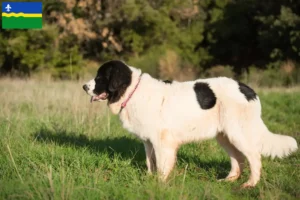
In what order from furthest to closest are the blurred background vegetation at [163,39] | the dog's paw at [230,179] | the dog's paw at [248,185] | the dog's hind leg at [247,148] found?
the blurred background vegetation at [163,39], the dog's paw at [230,179], the dog's hind leg at [247,148], the dog's paw at [248,185]

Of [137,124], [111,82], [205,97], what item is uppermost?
[111,82]

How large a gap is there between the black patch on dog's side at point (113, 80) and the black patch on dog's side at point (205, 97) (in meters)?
0.92

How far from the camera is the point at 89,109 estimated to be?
8.58 m

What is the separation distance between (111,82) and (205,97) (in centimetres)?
125

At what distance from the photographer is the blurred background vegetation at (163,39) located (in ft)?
80.7

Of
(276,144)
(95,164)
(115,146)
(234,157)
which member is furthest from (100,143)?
(276,144)

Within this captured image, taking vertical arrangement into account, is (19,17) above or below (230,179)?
above

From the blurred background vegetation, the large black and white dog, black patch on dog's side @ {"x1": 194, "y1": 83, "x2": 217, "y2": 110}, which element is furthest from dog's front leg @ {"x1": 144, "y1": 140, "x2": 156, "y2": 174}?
the blurred background vegetation

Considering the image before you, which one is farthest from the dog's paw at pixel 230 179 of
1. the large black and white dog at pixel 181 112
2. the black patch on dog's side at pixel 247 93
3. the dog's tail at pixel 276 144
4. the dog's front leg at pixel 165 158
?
the black patch on dog's side at pixel 247 93

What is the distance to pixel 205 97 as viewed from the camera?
4.84 metres

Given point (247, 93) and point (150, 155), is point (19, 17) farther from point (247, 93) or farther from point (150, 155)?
point (247, 93)

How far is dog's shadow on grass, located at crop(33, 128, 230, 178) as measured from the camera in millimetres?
5648

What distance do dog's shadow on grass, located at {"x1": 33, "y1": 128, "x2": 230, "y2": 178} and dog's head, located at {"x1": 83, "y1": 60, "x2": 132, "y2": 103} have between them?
0.93 m

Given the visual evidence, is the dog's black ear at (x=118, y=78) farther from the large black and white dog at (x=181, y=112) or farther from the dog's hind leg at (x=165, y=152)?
the dog's hind leg at (x=165, y=152)
